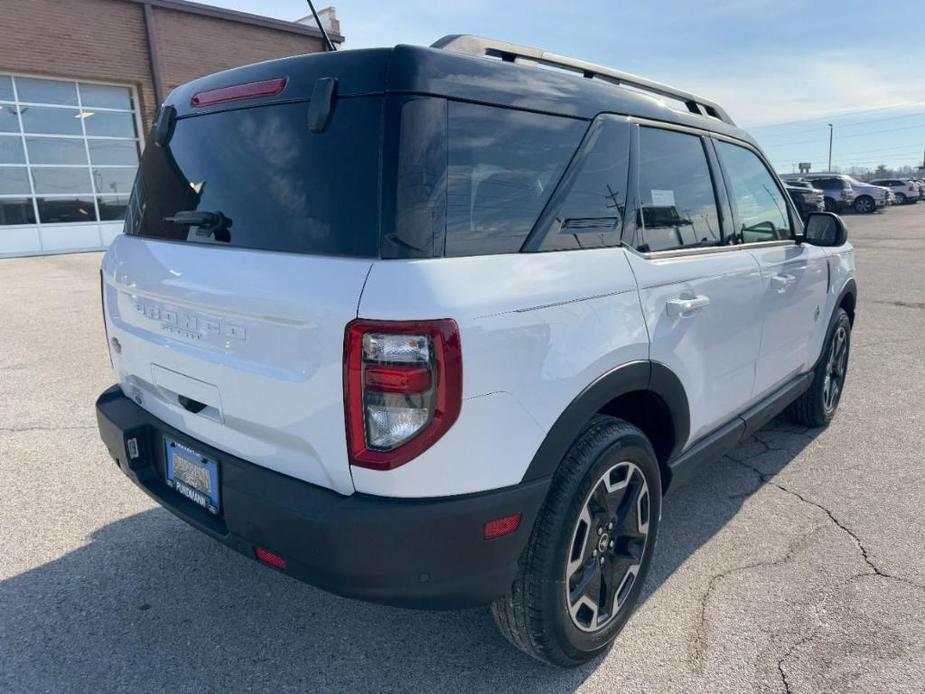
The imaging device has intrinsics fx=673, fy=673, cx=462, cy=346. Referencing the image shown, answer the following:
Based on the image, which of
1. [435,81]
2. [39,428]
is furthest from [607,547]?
[39,428]

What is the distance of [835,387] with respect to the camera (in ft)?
15.3

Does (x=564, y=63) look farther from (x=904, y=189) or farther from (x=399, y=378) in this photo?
(x=904, y=189)

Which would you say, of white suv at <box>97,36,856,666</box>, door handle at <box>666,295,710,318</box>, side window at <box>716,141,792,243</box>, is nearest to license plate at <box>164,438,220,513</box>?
white suv at <box>97,36,856,666</box>

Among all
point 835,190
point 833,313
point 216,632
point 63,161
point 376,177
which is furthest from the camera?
point 835,190

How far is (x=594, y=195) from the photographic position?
7.72 ft

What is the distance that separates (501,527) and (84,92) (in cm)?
2075

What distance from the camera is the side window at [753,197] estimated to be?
332 centimetres

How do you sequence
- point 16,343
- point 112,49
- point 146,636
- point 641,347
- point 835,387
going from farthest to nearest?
point 112,49
point 16,343
point 835,387
point 146,636
point 641,347

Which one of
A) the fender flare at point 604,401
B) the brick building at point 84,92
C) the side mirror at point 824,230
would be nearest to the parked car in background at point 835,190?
the brick building at point 84,92

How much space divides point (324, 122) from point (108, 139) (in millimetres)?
20224

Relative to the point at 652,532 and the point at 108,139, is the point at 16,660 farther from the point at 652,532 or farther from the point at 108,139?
the point at 108,139

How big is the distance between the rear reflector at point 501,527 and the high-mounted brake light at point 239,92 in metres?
1.48

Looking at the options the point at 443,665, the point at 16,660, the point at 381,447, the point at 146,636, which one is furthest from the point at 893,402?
the point at 16,660

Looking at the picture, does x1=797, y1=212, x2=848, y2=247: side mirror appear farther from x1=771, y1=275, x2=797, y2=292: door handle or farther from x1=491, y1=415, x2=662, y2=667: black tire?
x1=491, y1=415, x2=662, y2=667: black tire
